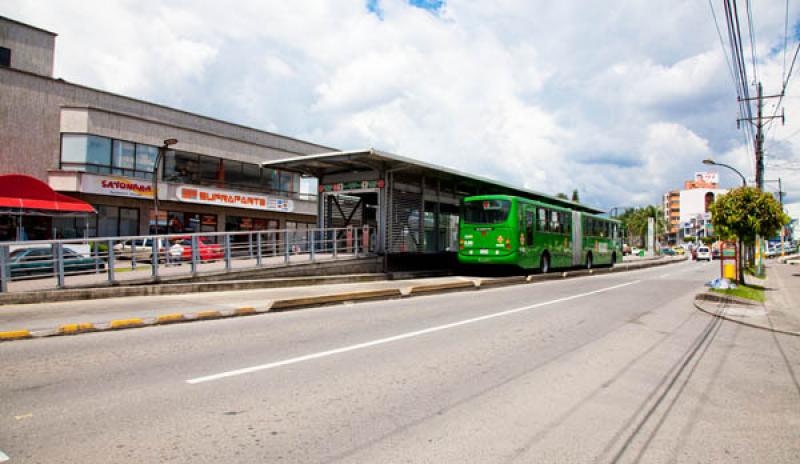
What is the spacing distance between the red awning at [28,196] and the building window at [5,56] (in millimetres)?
12821

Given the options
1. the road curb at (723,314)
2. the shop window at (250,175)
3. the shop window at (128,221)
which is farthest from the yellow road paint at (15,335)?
→ the shop window at (250,175)

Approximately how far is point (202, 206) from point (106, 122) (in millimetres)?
8154

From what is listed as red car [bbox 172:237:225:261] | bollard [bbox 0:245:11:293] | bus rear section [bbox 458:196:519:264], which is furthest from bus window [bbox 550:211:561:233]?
bollard [bbox 0:245:11:293]

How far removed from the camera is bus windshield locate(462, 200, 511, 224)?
67.8 feet

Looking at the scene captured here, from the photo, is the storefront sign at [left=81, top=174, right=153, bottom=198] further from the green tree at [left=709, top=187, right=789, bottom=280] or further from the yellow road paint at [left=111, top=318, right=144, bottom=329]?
the green tree at [left=709, top=187, right=789, bottom=280]

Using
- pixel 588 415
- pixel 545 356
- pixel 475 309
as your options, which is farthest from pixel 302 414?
pixel 475 309

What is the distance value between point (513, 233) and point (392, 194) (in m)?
5.06

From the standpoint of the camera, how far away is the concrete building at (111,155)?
2897 cm

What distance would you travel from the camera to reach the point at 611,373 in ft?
21.3

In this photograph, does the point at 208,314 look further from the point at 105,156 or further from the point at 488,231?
the point at 105,156

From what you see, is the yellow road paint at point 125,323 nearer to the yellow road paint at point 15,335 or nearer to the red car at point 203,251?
the yellow road paint at point 15,335

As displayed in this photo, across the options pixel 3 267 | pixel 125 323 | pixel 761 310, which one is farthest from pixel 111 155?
pixel 761 310

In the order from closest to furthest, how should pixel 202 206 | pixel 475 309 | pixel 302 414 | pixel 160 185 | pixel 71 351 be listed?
pixel 302 414, pixel 71 351, pixel 475 309, pixel 160 185, pixel 202 206

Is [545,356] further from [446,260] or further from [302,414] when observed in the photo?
[446,260]
